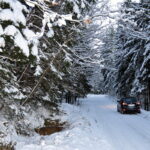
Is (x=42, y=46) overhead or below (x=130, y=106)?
overhead

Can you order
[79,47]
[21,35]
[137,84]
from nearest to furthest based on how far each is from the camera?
1. [21,35]
2. [79,47]
3. [137,84]

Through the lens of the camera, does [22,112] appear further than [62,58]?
No

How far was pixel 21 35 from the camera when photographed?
16.8ft

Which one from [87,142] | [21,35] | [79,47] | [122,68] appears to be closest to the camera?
[21,35]

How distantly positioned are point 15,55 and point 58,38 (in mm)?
4842

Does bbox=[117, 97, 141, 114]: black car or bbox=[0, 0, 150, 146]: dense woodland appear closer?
bbox=[0, 0, 150, 146]: dense woodland

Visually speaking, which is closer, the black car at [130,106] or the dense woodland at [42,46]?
the dense woodland at [42,46]

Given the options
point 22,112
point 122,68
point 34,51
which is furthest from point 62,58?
point 122,68

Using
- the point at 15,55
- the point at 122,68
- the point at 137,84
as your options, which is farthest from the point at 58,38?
the point at 122,68

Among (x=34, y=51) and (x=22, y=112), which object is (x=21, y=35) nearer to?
(x=34, y=51)

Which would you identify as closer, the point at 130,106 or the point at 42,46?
the point at 42,46

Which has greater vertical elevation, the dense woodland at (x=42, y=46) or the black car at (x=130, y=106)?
the dense woodland at (x=42, y=46)

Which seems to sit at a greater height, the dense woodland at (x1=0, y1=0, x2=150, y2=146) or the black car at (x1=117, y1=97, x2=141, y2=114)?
the dense woodland at (x1=0, y1=0, x2=150, y2=146)

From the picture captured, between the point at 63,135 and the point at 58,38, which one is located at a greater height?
the point at 58,38
